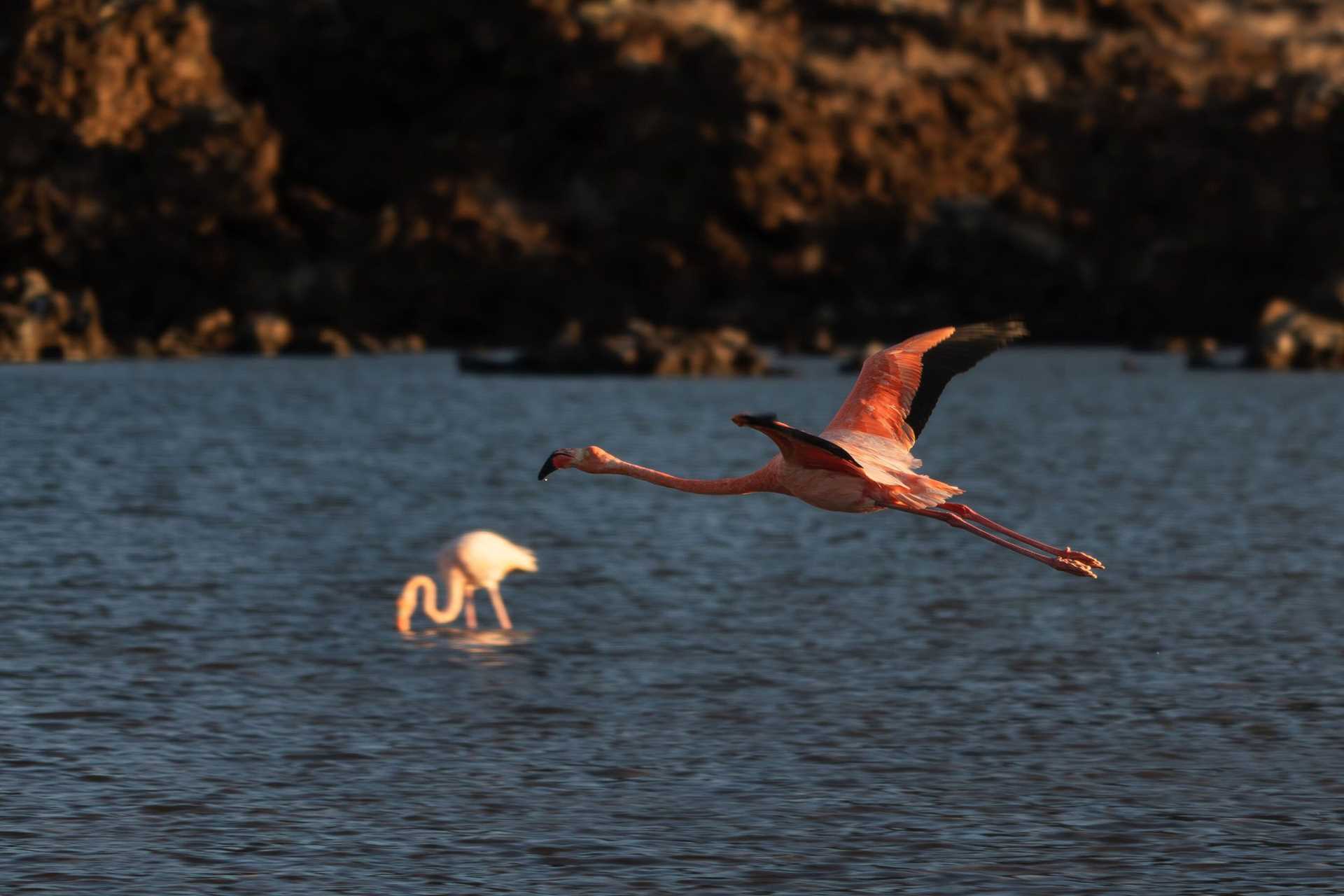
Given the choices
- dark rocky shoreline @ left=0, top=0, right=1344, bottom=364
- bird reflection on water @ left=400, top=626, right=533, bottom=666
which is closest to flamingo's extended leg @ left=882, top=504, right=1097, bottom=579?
bird reflection on water @ left=400, top=626, right=533, bottom=666

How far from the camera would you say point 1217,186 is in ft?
406

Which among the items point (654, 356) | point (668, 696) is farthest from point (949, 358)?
point (654, 356)

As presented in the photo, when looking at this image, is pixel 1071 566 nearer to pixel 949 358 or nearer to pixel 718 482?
pixel 949 358

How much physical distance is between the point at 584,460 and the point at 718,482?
147 centimetres

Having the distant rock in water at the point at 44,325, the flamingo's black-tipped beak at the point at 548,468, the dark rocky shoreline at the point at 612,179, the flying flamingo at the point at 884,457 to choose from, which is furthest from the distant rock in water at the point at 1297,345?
the flamingo's black-tipped beak at the point at 548,468

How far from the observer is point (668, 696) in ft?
64.2

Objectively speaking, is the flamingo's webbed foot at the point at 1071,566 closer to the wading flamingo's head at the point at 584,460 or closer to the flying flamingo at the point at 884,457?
the flying flamingo at the point at 884,457

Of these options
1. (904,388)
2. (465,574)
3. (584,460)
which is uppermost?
(904,388)

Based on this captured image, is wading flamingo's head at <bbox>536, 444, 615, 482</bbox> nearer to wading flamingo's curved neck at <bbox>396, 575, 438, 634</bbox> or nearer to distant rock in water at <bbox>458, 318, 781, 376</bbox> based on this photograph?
wading flamingo's curved neck at <bbox>396, 575, 438, 634</bbox>

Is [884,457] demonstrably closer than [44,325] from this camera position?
Yes

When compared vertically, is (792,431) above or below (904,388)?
below

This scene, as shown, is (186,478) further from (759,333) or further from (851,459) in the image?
(759,333)

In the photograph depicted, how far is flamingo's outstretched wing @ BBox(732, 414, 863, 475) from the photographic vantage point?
12031mm

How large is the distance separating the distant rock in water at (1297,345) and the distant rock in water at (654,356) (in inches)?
872
